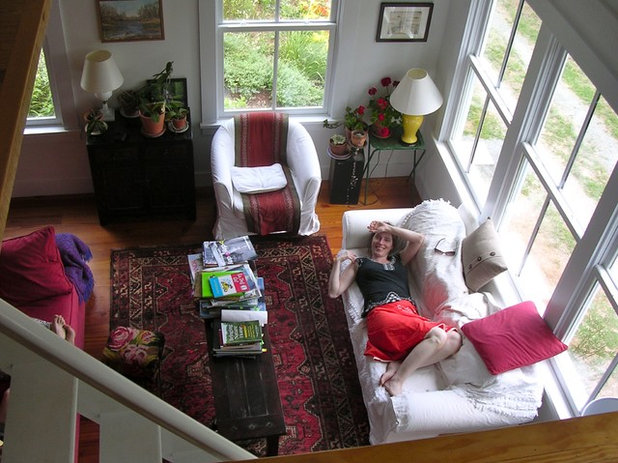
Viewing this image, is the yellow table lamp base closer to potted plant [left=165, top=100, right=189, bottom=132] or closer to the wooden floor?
the wooden floor

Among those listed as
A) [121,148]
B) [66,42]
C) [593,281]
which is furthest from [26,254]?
[593,281]

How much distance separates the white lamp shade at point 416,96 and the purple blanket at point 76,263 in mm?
2555

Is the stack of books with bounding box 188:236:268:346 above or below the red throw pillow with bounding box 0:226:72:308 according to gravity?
below

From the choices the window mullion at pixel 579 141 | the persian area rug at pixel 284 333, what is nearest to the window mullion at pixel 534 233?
the window mullion at pixel 579 141

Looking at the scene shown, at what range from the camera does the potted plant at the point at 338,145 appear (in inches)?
219

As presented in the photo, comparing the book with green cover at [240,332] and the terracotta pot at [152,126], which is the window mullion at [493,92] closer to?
the book with green cover at [240,332]

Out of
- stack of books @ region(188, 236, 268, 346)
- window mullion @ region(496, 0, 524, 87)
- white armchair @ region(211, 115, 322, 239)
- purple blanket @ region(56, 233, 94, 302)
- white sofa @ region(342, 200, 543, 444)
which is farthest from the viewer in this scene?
white armchair @ region(211, 115, 322, 239)

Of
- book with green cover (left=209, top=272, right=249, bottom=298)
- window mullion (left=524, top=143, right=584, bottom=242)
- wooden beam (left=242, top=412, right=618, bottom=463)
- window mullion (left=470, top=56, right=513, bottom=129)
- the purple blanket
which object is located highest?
wooden beam (left=242, top=412, right=618, bottom=463)

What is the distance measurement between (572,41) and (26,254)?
3.29m

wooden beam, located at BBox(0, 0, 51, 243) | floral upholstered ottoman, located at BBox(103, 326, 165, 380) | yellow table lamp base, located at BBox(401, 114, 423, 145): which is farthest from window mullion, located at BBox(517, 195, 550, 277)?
wooden beam, located at BBox(0, 0, 51, 243)

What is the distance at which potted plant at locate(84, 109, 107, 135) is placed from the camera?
5.01 metres

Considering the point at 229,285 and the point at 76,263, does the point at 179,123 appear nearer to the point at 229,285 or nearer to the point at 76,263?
the point at 76,263

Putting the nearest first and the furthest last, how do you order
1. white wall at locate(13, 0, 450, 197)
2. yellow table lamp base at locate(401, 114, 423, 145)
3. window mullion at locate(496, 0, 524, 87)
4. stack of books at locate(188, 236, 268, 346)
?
1. stack of books at locate(188, 236, 268, 346)
2. window mullion at locate(496, 0, 524, 87)
3. white wall at locate(13, 0, 450, 197)
4. yellow table lamp base at locate(401, 114, 423, 145)

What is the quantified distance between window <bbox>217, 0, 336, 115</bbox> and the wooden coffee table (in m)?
2.33
